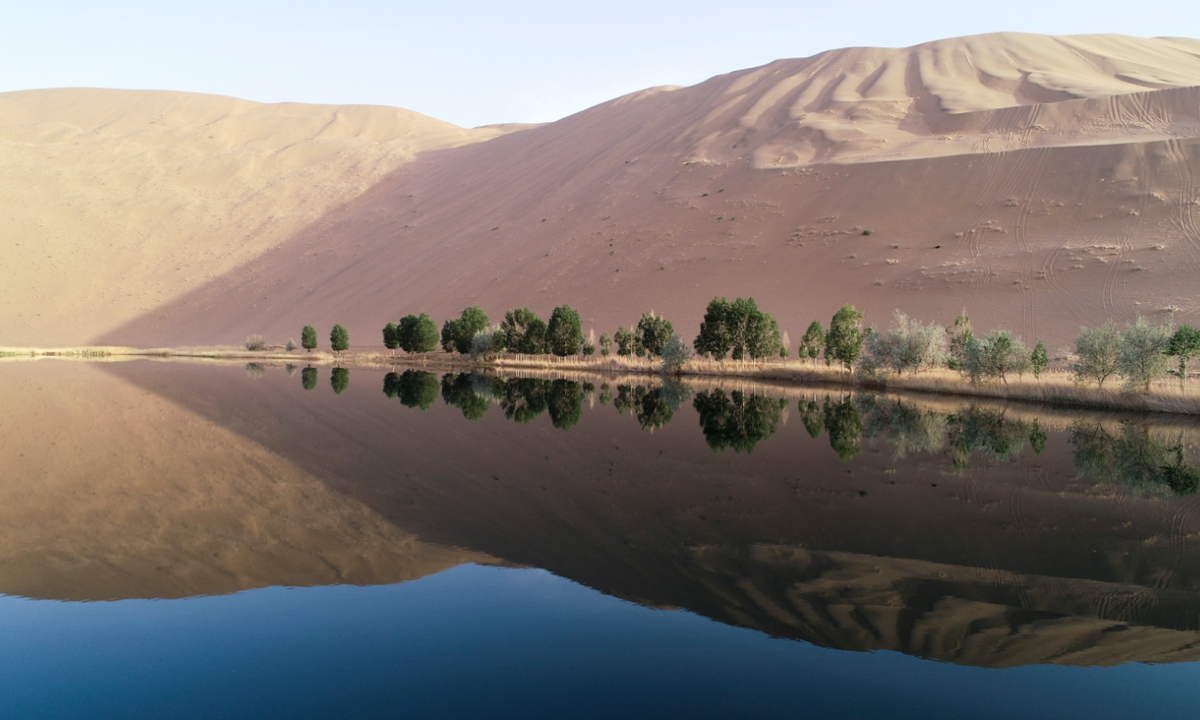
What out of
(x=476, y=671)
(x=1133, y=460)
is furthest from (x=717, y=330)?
(x=476, y=671)

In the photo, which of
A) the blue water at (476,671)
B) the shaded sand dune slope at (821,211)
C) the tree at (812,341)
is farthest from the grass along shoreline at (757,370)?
the blue water at (476,671)

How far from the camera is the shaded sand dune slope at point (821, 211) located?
4916 centimetres

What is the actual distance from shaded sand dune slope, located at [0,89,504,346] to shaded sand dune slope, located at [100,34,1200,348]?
509 cm

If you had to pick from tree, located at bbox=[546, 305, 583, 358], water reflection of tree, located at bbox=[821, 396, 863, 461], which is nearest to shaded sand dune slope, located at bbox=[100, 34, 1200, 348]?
tree, located at bbox=[546, 305, 583, 358]

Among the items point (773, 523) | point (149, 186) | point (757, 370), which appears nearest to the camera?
point (773, 523)

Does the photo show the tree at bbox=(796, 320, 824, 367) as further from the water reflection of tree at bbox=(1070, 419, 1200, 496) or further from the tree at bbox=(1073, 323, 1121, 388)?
the water reflection of tree at bbox=(1070, 419, 1200, 496)

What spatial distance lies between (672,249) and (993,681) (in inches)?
2158

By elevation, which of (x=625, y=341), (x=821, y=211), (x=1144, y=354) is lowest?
(x=1144, y=354)

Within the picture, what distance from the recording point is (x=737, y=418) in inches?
855

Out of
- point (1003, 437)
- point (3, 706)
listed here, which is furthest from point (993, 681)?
point (1003, 437)

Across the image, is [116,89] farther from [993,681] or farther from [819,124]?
[993,681]

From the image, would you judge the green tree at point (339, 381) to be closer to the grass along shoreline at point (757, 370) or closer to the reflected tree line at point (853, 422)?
the reflected tree line at point (853, 422)

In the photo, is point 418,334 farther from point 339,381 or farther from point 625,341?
point 339,381

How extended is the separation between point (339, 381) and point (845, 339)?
23.3 metres
